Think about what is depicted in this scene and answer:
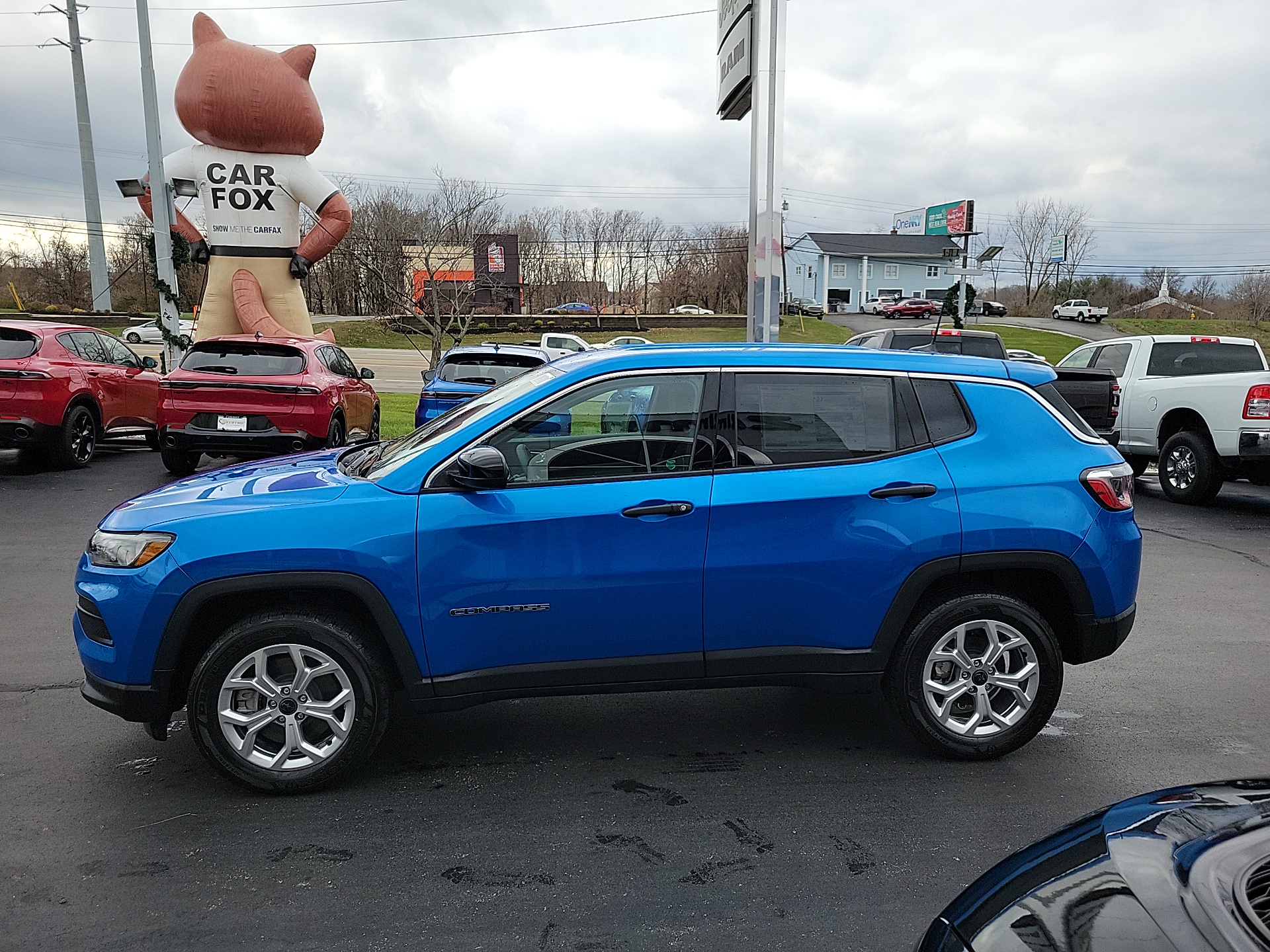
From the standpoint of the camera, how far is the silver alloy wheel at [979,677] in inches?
160

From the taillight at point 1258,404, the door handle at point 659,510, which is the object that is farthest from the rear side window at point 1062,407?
the taillight at point 1258,404

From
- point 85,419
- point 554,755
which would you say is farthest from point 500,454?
point 85,419

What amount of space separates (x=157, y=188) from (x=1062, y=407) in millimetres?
17911

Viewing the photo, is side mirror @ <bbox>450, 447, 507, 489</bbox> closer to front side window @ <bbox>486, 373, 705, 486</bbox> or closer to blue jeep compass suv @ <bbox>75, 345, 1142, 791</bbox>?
blue jeep compass suv @ <bbox>75, 345, 1142, 791</bbox>

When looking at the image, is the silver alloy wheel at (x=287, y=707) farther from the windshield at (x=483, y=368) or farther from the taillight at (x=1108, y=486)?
the windshield at (x=483, y=368)

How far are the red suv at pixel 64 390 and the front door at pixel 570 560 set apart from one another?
9481 mm

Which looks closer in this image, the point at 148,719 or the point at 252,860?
the point at 252,860

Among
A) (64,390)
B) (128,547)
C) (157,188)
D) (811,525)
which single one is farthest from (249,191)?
(811,525)

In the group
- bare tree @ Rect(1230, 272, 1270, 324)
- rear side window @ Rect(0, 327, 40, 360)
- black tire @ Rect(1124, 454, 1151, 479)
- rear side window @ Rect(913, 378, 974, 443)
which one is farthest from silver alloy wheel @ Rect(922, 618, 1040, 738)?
bare tree @ Rect(1230, 272, 1270, 324)

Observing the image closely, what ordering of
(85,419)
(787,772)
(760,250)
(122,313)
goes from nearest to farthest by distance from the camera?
(787,772), (760,250), (85,419), (122,313)

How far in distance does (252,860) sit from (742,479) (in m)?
2.29

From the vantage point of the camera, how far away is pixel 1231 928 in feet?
4.92

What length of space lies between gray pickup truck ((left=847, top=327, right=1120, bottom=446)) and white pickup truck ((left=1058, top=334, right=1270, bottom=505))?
30 cm

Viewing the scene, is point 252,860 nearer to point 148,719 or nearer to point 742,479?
Answer: point 148,719
